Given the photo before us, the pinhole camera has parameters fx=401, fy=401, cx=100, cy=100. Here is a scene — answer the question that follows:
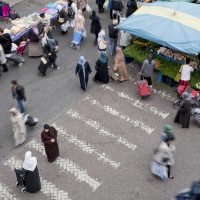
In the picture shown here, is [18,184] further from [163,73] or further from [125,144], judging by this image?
[163,73]

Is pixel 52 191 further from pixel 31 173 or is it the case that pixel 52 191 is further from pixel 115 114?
pixel 115 114

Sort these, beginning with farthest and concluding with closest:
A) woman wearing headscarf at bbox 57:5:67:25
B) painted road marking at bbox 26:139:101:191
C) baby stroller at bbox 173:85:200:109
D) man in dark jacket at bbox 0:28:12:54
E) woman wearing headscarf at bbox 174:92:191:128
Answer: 1. woman wearing headscarf at bbox 57:5:67:25
2. man in dark jacket at bbox 0:28:12:54
3. baby stroller at bbox 173:85:200:109
4. woman wearing headscarf at bbox 174:92:191:128
5. painted road marking at bbox 26:139:101:191

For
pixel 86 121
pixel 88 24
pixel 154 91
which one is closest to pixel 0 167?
pixel 86 121

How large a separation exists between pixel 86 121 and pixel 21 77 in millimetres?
3899

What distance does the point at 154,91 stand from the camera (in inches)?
611

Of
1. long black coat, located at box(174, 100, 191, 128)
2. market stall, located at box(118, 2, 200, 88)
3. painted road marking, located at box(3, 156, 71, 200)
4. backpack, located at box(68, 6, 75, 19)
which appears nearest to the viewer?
painted road marking, located at box(3, 156, 71, 200)

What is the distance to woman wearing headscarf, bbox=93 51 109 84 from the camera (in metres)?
15.3

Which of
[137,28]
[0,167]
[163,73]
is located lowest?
[0,167]

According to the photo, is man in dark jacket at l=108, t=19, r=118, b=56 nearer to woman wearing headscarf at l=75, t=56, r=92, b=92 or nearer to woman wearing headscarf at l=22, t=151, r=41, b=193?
woman wearing headscarf at l=75, t=56, r=92, b=92

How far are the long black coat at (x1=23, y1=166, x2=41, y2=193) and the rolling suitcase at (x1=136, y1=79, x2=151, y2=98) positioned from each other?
535cm

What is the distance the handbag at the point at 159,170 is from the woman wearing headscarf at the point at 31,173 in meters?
3.39

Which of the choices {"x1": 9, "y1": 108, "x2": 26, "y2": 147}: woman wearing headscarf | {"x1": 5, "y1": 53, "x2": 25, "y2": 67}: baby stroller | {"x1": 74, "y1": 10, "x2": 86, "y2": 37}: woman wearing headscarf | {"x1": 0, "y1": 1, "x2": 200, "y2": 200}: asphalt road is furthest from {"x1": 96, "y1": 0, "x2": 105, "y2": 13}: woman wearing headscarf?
{"x1": 9, "y1": 108, "x2": 26, "y2": 147}: woman wearing headscarf

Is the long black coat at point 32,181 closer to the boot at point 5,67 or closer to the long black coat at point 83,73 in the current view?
the long black coat at point 83,73

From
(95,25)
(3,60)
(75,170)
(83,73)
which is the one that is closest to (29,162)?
(75,170)
